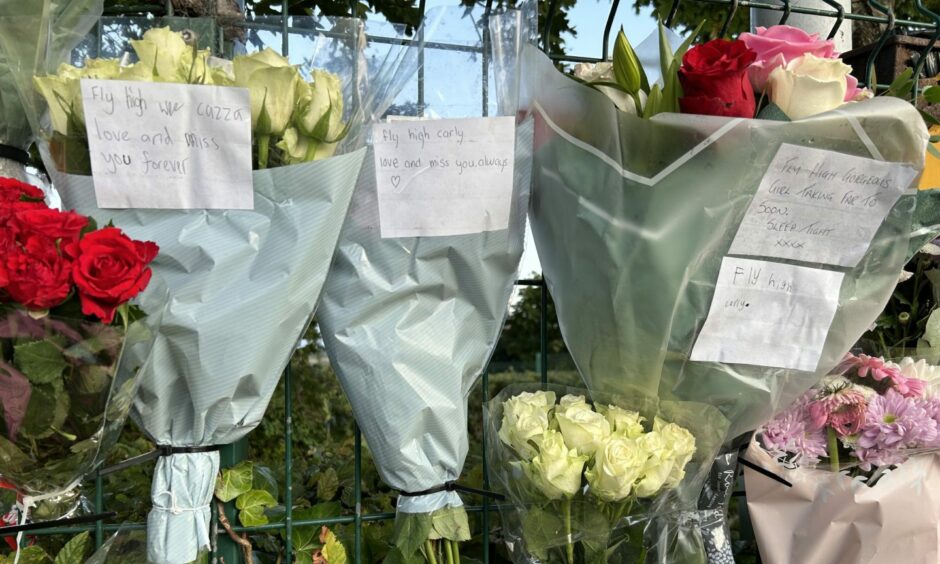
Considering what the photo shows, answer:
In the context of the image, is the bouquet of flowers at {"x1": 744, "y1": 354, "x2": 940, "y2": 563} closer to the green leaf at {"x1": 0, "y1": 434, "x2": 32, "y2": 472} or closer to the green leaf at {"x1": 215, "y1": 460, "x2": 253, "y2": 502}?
the green leaf at {"x1": 215, "y1": 460, "x2": 253, "y2": 502}

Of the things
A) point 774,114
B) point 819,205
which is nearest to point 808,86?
point 774,114

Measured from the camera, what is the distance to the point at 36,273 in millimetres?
1074

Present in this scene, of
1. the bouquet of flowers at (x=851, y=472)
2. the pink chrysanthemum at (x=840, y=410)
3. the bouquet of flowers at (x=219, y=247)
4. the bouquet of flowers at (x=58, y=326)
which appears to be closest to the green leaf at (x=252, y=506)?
the bouquet of flowers at (x=219, y=247)

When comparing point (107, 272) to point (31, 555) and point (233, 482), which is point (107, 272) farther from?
point (31, 555)

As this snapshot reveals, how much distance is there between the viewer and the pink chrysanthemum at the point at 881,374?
5.40 feet

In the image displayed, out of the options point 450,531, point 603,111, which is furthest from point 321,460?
point 603,111

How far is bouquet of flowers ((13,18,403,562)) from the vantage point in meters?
1.28

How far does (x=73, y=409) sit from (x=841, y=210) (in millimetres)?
1197

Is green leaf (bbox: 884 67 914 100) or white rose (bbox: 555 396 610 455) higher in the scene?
green leaf (bbox: 884 67 914 100)

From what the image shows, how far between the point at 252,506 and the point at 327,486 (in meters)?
0.48

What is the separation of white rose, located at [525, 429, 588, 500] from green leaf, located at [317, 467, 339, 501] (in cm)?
76

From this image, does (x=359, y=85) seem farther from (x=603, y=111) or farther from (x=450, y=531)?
(x=450, y=531)

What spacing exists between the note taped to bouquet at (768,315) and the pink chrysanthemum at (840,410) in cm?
13

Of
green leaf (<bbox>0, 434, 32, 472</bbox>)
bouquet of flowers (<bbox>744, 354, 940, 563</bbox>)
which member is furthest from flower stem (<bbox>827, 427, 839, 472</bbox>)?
green leaf (<bbox>0, 434, 32, 472</bbox>)
